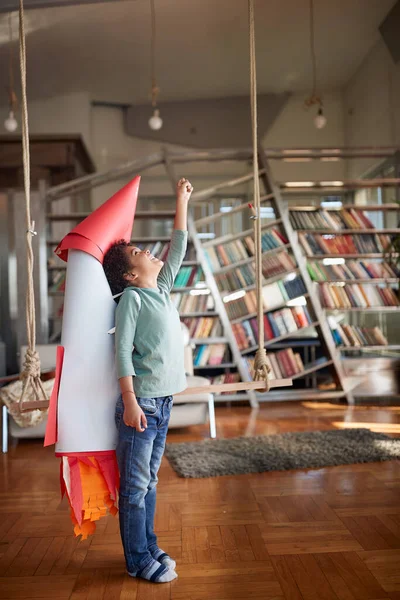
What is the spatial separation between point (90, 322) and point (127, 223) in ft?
1.19

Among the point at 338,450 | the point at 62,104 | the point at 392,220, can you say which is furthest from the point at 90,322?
the point at 62,104

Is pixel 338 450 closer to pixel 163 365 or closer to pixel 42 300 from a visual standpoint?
pixel 163 365

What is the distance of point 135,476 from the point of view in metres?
1.68

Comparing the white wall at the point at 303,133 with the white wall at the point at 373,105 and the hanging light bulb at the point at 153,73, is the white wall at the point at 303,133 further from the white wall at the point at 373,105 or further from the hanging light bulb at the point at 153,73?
the hanging light bulb at the point at 153,73

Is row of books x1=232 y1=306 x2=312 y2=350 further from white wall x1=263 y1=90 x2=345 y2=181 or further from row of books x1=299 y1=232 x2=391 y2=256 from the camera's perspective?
white wall x1=263 y1=90 x2=345 y2=181

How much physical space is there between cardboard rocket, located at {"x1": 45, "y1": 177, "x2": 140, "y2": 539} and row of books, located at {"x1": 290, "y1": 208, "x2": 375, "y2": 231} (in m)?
3.47

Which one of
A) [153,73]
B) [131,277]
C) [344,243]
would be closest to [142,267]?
[131,277]

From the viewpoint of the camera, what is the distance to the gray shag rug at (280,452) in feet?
9.54

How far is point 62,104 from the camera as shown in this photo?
7727mm

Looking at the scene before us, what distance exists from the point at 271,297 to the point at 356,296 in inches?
29.4

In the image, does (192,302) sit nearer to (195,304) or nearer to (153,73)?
(195,304)

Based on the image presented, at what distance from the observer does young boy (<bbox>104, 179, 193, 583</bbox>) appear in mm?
1655

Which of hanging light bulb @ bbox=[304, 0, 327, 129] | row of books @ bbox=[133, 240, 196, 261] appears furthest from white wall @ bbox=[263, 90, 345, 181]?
row of books @ bbox=[133, 240, 196, 261]

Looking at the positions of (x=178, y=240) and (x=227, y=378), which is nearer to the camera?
(x=178, y=240)
